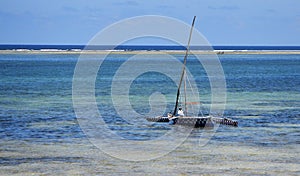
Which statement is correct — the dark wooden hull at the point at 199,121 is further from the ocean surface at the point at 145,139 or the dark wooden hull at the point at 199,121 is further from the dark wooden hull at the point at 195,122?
the ocean surface at the point at 145,139

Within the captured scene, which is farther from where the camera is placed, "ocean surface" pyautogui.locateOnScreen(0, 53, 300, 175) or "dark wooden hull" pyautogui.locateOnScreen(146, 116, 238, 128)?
"dark wooden hull" pyautogui.locateOnScreen(146, 116, 238, 128)

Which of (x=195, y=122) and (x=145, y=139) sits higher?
(x=195, y=122)

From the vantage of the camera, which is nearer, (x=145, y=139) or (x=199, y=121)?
(x=145, y=139)

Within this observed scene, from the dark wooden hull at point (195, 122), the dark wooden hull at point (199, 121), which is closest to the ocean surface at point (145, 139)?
the dark wooden hull at point (199, 121)

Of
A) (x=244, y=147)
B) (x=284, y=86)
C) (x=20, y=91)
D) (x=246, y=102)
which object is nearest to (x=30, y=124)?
(x=244, y=147)

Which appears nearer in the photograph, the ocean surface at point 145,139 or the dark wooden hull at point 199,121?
the ocean surface at point 145,139

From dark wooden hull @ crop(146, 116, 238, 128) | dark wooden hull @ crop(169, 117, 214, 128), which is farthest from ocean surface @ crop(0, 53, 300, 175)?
dark wooden hull @ crop(169, 117, 214, 128)

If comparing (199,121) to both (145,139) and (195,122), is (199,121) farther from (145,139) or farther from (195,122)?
(145,139)

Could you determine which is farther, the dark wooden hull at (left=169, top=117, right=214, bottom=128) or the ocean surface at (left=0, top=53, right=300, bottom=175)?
the dark wooden hull at (left=169, top=117, right=214, bottom=128)

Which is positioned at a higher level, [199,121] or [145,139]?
[199,121]

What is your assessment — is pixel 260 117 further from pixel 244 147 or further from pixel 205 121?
pixel 244 147

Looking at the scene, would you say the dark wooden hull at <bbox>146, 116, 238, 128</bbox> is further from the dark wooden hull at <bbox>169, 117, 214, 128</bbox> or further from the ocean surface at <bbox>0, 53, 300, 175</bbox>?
the ocean surface at <bbox>0, 53, 300, 175</bbox>

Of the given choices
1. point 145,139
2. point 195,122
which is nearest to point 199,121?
point 195,122

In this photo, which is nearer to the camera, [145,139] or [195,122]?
[145,139]
